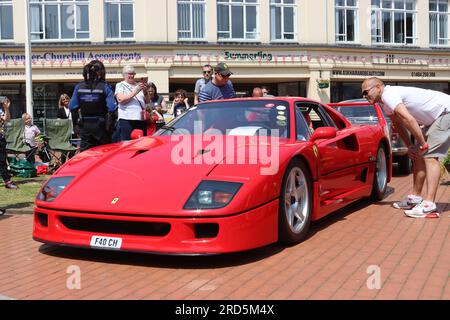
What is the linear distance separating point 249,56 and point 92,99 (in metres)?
16.8

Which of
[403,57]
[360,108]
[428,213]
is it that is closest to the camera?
[428,213]

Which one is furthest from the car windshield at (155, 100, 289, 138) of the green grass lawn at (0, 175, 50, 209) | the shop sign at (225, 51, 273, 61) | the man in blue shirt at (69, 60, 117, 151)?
the shop sign at (225, 51, 273, 61)

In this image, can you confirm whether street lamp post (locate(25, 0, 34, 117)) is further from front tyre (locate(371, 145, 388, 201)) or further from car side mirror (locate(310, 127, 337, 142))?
car side mirror (locate(310, 127, 337, 142))

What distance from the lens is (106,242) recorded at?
13.3 feet

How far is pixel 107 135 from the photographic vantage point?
6.77m

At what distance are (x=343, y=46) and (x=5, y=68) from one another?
14.4m

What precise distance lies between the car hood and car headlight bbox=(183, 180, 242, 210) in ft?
0.15

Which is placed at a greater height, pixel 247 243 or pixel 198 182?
pixel 198 182

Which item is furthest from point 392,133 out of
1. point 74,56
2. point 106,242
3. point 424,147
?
point 74,56

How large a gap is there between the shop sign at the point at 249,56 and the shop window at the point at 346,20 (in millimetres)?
3602

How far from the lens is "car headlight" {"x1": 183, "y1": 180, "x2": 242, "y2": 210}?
12.9 feet
